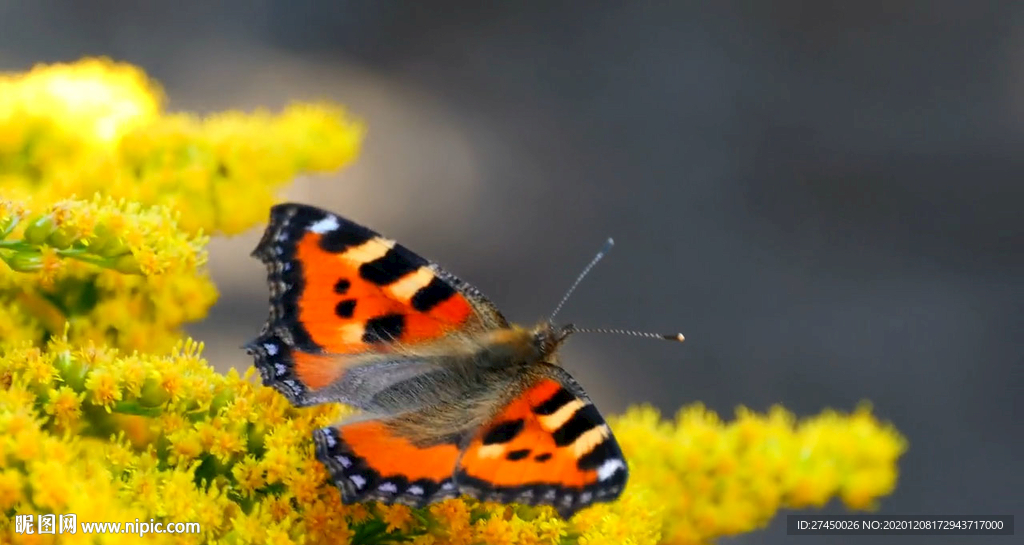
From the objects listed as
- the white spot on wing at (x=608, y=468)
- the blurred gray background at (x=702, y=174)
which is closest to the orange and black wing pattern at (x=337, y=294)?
the white spot on wing at (x=608, y=468)

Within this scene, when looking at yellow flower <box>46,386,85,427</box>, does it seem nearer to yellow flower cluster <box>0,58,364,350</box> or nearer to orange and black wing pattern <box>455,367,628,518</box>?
yellow flower cluster <box>0,58,364,350</box>

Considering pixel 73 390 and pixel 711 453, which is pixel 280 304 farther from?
pixel 711 453

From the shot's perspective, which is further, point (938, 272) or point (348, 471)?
point (938, 272)

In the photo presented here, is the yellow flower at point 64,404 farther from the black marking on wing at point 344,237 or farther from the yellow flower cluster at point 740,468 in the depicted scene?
the yellow flower cluster at point 740,468

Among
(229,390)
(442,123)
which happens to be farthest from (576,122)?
(229,390)

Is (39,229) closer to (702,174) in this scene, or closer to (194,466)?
(194,466)
